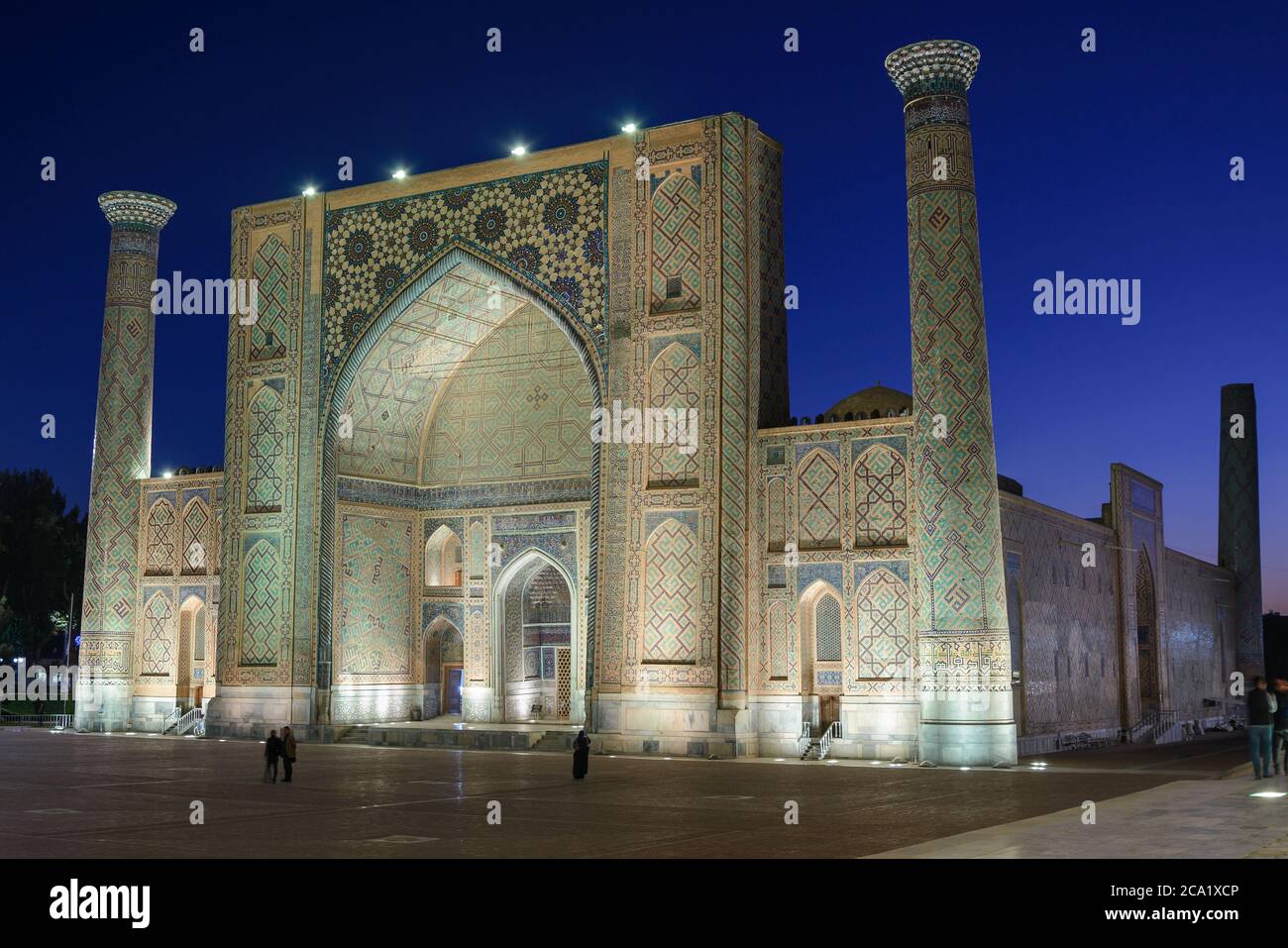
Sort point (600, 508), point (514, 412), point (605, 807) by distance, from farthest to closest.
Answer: point (514, 412) < point (600, 508) < point (605, 807)

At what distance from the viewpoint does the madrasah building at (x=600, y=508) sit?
16406 mm

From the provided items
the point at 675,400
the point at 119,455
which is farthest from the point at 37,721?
the point at 675,400

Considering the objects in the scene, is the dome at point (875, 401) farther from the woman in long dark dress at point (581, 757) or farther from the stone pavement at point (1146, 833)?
the stone pavement at point (1146, 833)

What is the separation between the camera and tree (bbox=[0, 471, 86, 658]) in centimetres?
3531

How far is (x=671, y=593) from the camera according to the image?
689 inches

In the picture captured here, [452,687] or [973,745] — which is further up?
[452,687]

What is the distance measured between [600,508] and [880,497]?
3.65 meters

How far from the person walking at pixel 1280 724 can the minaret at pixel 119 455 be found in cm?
1720

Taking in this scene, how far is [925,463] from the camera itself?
15.9m

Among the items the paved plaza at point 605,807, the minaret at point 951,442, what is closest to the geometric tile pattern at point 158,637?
the paved plaza at point 605,807

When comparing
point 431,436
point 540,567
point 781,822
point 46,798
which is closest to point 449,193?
point 431,436

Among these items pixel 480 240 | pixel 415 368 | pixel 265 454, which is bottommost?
pixel 265 454

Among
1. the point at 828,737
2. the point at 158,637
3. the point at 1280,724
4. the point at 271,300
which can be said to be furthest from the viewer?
the point at 158,637

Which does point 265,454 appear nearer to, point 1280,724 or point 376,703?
point 376,703
